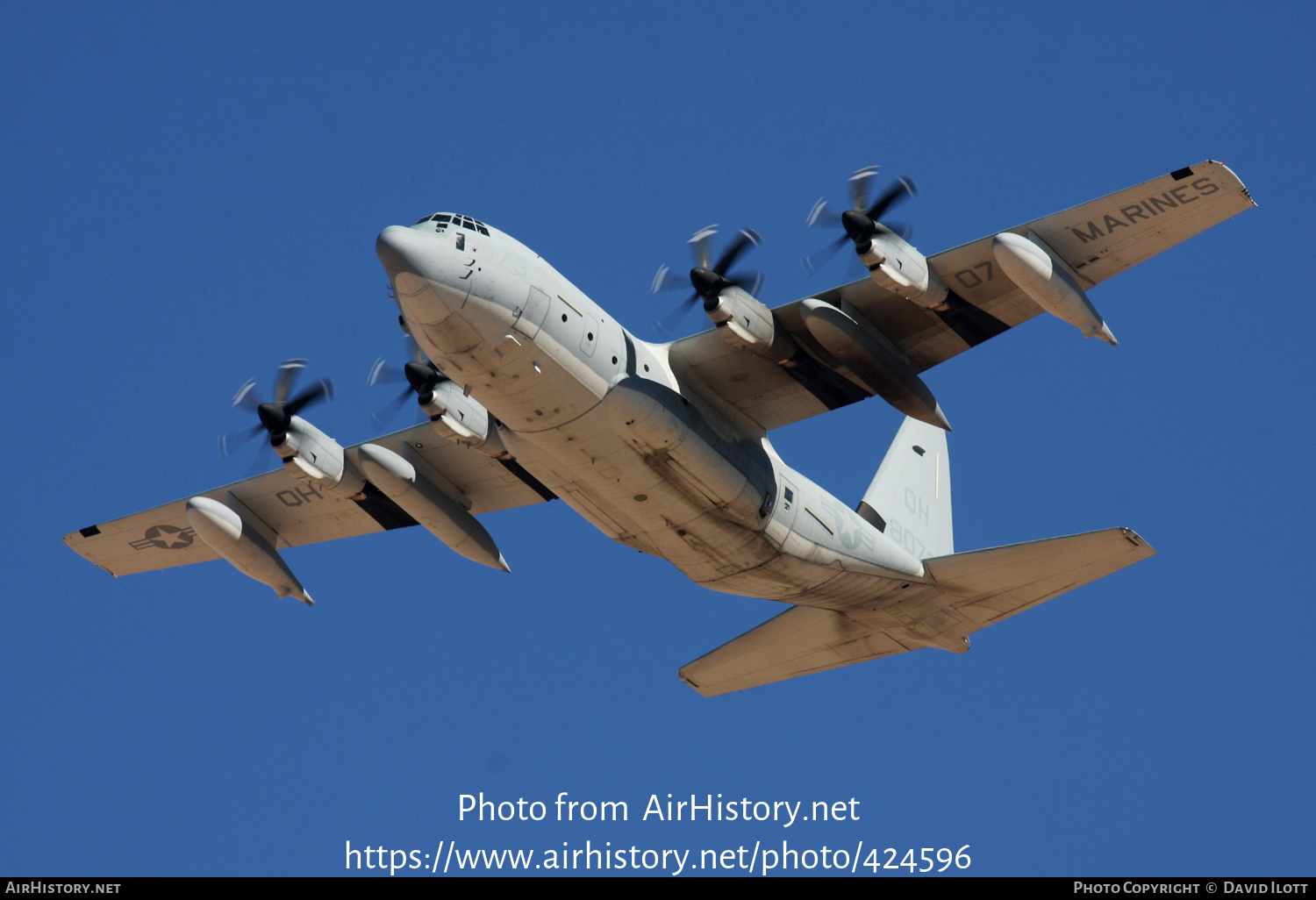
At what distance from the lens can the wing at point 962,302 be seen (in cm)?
1959

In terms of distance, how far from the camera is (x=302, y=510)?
26.4 metres

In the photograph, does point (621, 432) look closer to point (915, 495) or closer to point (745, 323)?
point (745, 323)

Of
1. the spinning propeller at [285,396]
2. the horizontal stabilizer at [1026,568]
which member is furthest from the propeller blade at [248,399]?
the horizontal stabilizer at [1026,568]

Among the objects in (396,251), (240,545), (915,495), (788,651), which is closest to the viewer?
(396,251)

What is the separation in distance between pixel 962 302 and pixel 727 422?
13.2 feet

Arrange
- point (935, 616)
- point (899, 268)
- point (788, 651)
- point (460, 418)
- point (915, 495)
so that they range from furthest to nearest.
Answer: point (915, 495), point (788, 651), point (935, 616), point (460, 418), point (899, 268)

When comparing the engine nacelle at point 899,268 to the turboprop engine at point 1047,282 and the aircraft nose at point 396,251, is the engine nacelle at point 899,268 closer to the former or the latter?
the turboprop engine at point 1047,282

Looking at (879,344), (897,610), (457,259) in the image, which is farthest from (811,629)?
(457,259)

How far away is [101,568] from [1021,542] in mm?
17409

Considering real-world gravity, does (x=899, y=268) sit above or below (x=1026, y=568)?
above

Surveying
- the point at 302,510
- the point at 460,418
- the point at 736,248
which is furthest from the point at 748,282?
A: the point at 302,510

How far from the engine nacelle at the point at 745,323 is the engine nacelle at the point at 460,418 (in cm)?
407
